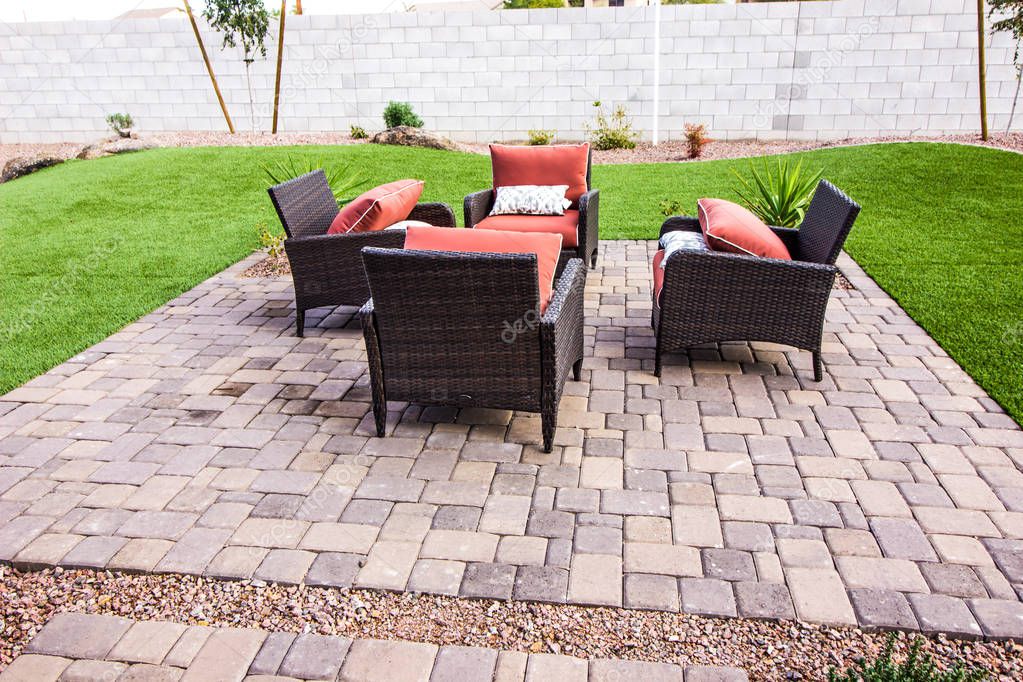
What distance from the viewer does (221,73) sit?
1327 centimetres

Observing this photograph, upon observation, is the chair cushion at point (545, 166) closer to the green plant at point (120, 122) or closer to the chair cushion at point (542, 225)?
the chair cushion at point (542, 225)

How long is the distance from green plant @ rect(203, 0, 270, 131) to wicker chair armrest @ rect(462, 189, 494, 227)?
8.72m

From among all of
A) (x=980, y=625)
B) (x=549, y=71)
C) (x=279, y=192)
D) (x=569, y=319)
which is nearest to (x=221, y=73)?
(x=549, y=71)

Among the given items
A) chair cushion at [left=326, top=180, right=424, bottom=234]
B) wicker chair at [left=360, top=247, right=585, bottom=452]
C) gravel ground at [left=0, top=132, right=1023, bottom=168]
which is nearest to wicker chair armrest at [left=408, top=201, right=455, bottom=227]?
chair cushion at [left=326, top=180, right=424, bottom=234]

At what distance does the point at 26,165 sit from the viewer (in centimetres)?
1125

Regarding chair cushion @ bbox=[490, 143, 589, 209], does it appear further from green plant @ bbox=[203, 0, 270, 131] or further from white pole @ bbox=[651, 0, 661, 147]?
green plant @ bbox=[203, 0, 270, 131]

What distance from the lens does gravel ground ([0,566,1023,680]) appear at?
2.09m

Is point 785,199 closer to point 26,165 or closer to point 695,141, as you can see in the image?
point 695,141

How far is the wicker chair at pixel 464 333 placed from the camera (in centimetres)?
299

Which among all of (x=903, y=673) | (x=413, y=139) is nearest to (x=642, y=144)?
(x=413, y=139)

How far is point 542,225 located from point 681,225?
1.01m

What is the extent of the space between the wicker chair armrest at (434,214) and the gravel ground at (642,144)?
6056 mm

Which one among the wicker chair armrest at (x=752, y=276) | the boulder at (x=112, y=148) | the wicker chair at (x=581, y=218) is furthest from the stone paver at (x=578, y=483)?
the boulder at (x=112, y=148)

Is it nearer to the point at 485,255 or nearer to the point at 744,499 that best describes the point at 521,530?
the point at 744,499
